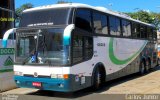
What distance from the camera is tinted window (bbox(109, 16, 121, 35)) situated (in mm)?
15081

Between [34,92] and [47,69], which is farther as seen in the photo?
[34,92]

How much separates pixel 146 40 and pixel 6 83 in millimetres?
9782

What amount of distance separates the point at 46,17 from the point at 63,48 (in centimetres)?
152

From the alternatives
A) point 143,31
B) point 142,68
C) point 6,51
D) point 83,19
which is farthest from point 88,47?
point 143,31

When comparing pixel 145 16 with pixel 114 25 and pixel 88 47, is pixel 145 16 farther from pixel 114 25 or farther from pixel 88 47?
pixel 88 47

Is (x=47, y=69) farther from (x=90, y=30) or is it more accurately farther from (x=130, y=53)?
(x=130, y=53)

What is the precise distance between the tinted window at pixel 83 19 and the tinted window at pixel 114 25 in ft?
A: 7.49

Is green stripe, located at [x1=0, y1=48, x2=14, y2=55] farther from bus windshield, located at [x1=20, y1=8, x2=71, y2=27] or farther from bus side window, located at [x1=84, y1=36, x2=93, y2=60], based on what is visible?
bus side window, located at [x1=84, y1=36, x2=93, y2=60]

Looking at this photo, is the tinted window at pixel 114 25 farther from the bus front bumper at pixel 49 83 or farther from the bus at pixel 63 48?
the bus front bumper at pixel 49 83

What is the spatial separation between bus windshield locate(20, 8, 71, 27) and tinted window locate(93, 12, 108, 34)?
70.9 inches

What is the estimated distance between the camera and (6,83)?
1415cm

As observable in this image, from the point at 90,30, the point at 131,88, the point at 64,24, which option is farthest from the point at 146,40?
the point at 64,24

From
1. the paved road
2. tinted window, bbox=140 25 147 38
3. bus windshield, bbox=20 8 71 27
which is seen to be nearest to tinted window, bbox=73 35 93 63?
bus windshield, bbox=20 8 71 27

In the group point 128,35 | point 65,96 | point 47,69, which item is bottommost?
point 65,96
